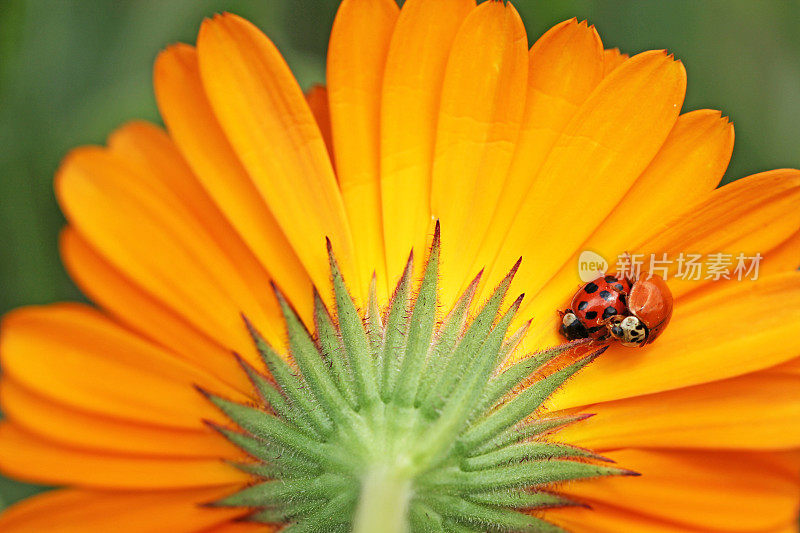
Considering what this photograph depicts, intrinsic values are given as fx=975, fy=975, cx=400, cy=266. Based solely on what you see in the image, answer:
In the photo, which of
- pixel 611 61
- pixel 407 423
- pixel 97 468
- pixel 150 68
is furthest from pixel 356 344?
pixel 150 68

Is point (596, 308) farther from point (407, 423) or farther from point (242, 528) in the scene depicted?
point (242, 528)

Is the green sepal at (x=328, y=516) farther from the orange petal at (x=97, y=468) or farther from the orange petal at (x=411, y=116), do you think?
the orange petal at (x=411, y=116)

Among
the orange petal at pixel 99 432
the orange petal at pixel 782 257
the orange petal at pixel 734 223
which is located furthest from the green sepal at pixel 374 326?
the orange petal at pixel 782 257

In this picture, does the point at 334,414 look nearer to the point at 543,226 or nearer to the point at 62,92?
the point at 543,226

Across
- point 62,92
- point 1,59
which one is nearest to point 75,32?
point 62,92

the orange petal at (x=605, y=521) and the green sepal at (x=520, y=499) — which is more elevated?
the orange petal at (x=605, y=521)

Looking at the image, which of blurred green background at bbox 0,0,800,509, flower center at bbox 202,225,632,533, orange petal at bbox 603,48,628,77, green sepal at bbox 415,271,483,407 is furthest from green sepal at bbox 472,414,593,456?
blurred green background at bbox 0,0,800,509
